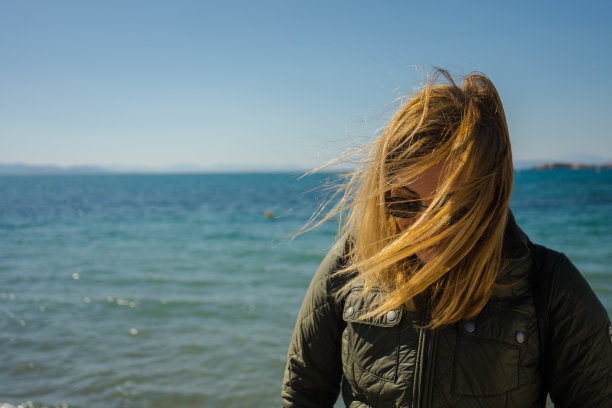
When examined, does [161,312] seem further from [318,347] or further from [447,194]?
[447,194]

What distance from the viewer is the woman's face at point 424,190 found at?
1.28 metres

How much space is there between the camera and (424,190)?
1306 millimetres

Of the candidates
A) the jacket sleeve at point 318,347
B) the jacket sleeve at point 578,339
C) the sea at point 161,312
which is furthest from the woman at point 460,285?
the sea at point 161,312

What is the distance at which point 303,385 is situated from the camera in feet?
5.21

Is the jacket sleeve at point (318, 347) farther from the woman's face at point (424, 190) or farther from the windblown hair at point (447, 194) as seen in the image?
the woman's face at point (424, 190)

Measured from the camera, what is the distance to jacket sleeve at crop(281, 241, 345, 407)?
1543mm

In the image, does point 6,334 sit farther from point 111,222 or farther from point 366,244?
point 111,222

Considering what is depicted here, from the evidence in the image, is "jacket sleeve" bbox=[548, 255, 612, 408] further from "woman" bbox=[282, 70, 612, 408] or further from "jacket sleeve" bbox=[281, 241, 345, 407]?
"jacket sleeve" bbox=[281, 241, 345, 407]

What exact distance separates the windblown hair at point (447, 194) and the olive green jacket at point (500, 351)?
0.18 ft

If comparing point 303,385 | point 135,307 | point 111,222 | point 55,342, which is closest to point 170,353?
point 55,342

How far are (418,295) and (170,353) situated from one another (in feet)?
15.2

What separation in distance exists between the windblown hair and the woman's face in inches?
0.5

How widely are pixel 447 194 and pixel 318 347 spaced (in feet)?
2.37

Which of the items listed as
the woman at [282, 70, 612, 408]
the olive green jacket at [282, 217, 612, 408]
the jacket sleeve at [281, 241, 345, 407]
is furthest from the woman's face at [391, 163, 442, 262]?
the jacket sleeve at [281, 241, 345, 407]
